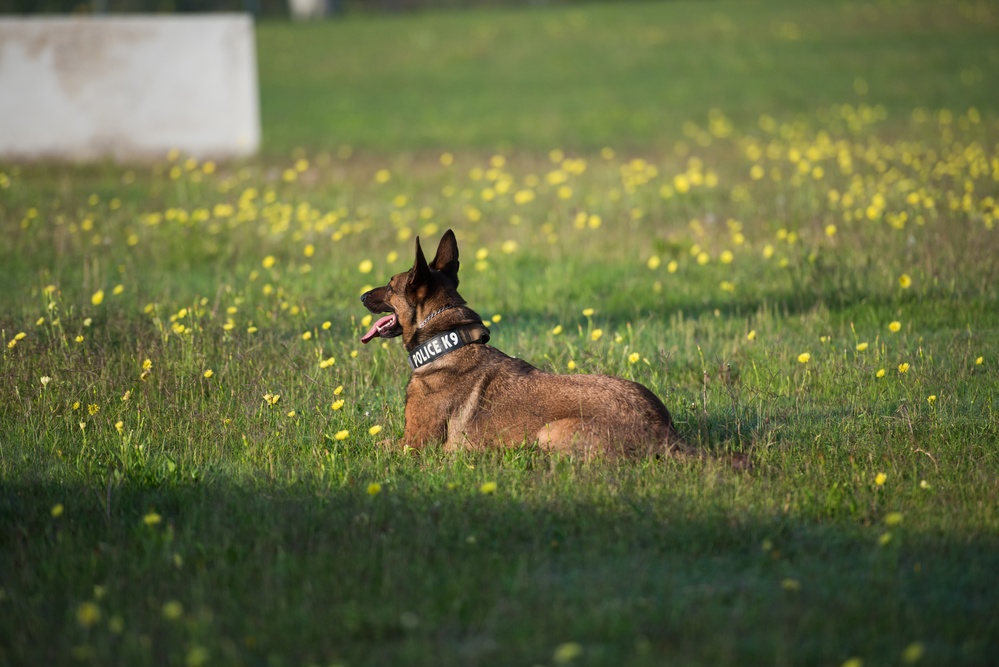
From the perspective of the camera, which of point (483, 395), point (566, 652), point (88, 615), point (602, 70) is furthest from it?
point (602, 70)

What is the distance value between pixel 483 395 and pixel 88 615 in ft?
7.46

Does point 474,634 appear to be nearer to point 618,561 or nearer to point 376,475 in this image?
point 618,561

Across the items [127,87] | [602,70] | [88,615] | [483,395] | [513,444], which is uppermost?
[602,70]

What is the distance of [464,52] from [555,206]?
21366 mm

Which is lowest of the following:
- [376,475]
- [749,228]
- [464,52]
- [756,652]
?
[756,652]

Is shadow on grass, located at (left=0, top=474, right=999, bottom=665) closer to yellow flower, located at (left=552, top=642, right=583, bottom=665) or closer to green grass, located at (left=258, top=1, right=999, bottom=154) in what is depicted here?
yellow flower, located at (left=552, top=642, right=583, bottom=665)

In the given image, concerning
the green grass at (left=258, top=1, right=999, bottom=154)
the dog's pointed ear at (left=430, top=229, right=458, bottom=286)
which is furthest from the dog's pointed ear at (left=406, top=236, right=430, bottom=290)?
the green grass at (left=258, top=1, right=999, bottom=154)

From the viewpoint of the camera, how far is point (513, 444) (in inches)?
194

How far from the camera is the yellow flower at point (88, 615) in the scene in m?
3.22

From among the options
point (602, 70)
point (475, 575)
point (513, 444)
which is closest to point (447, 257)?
point (513, 444)

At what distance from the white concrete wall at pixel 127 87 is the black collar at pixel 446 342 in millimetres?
11842

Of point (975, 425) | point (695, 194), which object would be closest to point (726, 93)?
point (695, 194)

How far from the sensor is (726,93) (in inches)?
920

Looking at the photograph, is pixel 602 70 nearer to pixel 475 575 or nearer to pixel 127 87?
pixel 127 87
